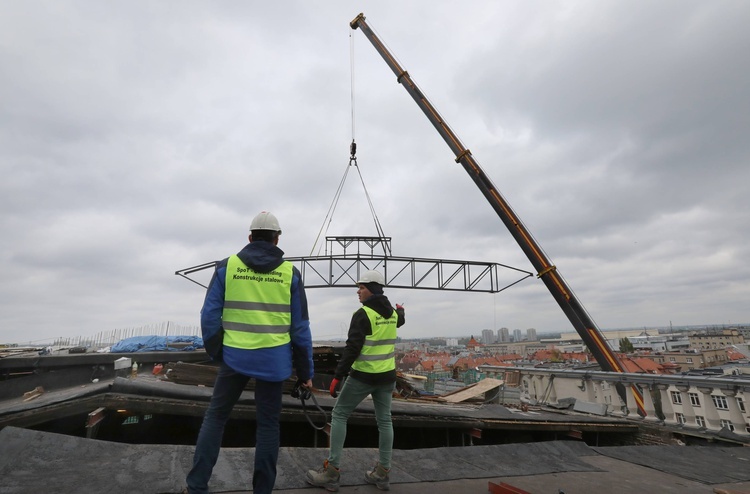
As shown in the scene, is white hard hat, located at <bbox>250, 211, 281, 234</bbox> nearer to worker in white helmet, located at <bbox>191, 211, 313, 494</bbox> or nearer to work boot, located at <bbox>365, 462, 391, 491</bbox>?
worker in white helmet, located at <bbox>191, 211, 313, 494</bbox>

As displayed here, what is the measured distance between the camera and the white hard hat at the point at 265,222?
264cm

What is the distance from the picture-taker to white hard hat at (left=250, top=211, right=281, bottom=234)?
2645mm

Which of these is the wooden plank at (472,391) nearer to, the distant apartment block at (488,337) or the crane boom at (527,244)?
the crane boom at (527,244)

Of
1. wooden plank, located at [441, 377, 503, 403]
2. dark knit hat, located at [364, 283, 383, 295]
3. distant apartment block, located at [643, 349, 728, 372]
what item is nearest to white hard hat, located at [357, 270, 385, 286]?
dark knit hat, located at [364, 283, 383, 295]

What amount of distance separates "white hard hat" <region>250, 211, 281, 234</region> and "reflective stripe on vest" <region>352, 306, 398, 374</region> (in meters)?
1.16

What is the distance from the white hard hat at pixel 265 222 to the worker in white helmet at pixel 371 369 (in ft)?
3.75

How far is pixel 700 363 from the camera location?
57531 mm

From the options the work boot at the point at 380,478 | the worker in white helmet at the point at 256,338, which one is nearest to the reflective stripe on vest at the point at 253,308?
the worker in white helmet at the point at 256,338

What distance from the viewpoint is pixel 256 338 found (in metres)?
2.41

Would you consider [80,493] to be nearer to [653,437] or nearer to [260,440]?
[260,440]

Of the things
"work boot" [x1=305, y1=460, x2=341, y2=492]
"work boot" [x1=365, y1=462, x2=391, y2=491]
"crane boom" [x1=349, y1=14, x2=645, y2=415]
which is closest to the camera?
"work boot" [x1=305, y1=460, x2=341, y2=492]

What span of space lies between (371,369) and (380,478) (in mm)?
796

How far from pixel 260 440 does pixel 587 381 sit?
679cm

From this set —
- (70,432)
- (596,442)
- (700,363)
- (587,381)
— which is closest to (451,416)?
(596,442)
